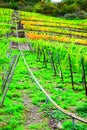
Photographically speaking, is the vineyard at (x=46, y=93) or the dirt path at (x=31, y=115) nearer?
the vineyard at (x=46, y=93)

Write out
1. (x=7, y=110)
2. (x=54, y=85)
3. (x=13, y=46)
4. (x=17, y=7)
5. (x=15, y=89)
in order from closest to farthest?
1. (x=7, y=110)
2. (x=15, y=89)
3. (x=54, y=85)
4. (x=13, y=46)
5. (x=17, y=7)

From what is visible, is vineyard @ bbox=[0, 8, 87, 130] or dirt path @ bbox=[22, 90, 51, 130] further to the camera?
dirt path @ bbox=[22, 90, 51, 130]

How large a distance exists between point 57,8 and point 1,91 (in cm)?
6433

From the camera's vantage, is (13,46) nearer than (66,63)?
No

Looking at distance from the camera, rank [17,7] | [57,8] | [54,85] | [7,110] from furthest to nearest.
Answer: [17,7], [57,8], [54,85], [7,110]

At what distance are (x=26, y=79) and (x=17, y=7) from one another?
66661 mm

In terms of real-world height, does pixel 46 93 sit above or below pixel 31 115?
above

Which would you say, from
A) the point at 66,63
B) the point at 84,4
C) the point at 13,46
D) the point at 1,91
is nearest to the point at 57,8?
the point at 84,4

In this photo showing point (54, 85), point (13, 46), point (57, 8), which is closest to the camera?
point (54, 85)

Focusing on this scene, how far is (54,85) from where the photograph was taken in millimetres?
23312

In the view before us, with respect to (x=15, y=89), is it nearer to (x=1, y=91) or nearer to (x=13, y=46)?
(x=1, y=91)

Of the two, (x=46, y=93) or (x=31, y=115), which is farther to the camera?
(x=31, y=115)

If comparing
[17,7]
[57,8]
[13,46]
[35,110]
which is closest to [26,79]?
[35,110]

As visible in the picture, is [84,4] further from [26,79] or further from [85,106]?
[85,106]
